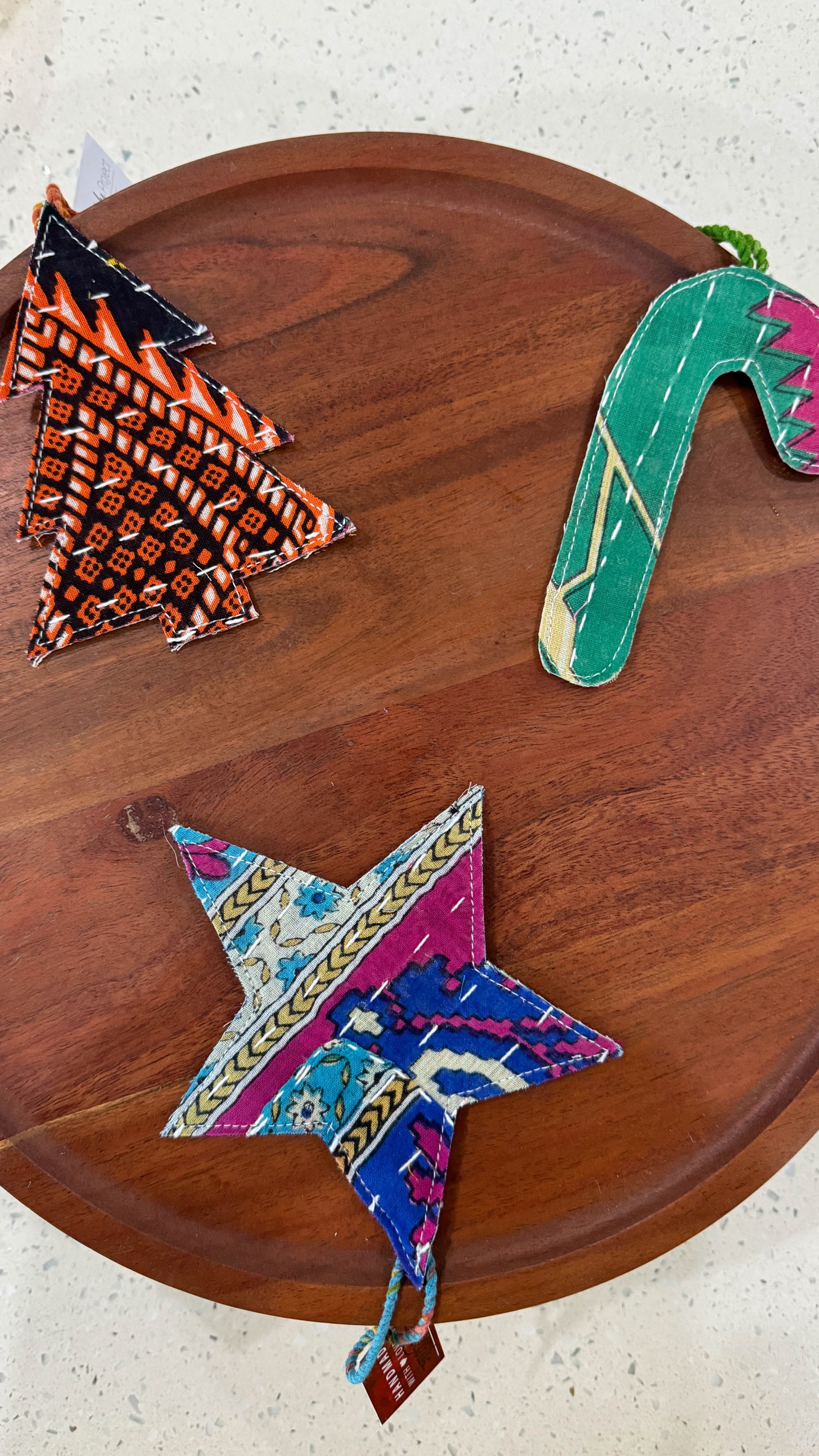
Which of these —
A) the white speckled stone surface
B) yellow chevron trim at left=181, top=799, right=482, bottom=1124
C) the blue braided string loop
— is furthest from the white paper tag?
the blue braided string loop

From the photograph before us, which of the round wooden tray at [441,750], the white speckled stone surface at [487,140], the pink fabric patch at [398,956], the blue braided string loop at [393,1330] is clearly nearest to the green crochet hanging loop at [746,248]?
the round wooden tray at [441,750]

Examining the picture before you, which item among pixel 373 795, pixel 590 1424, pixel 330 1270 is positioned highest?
pixel 373 795

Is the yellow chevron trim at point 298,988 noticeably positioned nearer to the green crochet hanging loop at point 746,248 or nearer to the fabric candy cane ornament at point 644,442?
the fabric candy cane ornament at point 644,442

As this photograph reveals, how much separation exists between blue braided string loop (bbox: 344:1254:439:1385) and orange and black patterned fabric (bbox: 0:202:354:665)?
0.44 meters

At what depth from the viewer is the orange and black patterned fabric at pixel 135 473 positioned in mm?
500

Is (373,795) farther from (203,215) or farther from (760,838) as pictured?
(203,215)

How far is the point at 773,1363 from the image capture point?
749 millimetres

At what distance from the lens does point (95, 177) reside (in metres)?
0.57

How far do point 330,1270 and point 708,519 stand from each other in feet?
1.83

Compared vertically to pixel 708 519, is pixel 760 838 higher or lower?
lower

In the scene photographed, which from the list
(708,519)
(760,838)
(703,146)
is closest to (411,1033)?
(760,838)

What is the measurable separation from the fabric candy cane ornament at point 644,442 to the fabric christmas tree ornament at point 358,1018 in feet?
0.59

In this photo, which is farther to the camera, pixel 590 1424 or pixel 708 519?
pixel 590 1424

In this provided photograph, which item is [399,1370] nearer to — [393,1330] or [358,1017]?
[393,1330]
